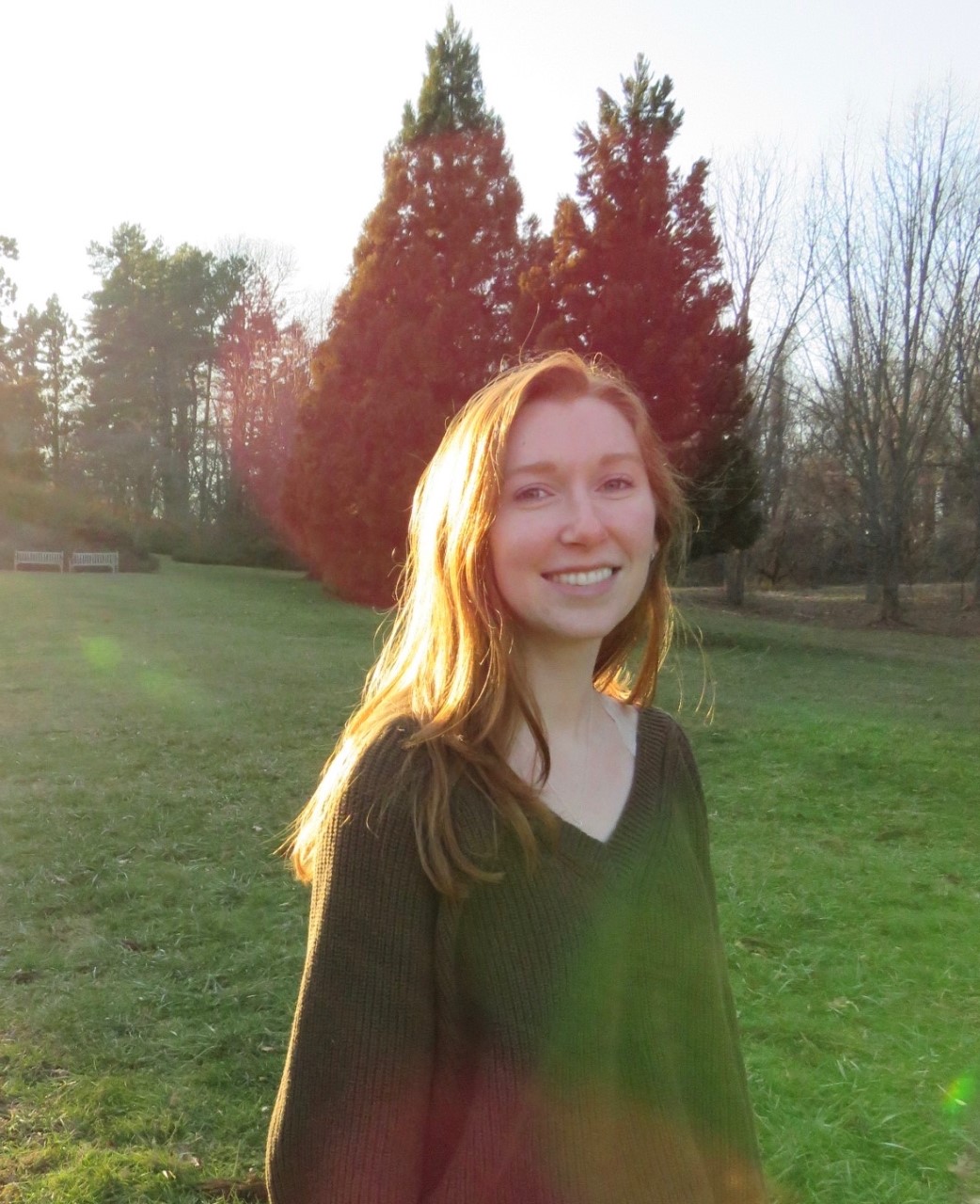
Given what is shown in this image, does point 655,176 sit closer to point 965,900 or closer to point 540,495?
point 965,900

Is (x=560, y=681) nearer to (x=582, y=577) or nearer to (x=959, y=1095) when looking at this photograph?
(x=582, y=577)

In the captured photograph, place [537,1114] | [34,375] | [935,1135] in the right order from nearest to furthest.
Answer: [537,1114] < [935,1135] < [34,375]

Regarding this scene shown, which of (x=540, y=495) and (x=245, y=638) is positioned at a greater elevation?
(x=540, y=495)

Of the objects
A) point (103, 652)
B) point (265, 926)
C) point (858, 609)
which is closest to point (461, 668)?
point (265, 926)

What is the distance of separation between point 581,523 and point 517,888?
0.45m

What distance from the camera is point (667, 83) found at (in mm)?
14039

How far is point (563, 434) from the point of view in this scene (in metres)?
1.35

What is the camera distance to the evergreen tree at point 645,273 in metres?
13.2

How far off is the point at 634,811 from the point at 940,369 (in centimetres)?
2043

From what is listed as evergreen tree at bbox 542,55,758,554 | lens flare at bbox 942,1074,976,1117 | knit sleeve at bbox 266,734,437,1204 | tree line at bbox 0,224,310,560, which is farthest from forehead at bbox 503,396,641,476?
tree line at bbox 0,224,310,560

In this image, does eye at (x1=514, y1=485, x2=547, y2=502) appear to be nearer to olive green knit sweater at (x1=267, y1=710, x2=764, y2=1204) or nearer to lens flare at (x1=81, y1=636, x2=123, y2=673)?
olive green knit sweater at (x1=267, y1=710, x2=764, y2=1204)

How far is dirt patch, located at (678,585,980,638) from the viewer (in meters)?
20.0

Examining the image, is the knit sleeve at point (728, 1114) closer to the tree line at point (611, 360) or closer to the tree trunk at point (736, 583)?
the tree line at point (611, 360)

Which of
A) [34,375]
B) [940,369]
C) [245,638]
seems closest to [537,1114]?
[245,638]
